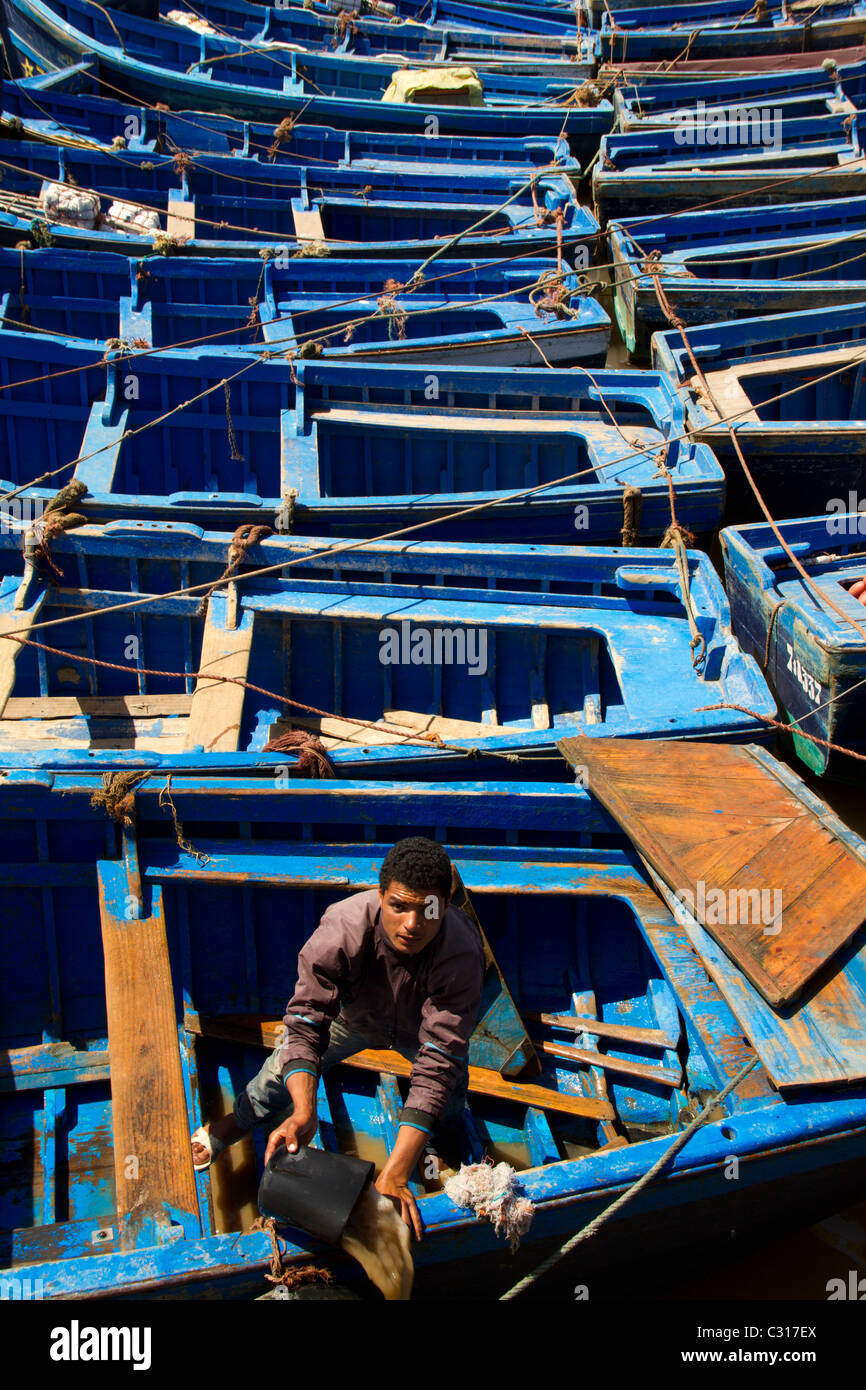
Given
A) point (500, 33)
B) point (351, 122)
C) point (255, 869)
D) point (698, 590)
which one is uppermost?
point (500, 33)

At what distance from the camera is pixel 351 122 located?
14586mm

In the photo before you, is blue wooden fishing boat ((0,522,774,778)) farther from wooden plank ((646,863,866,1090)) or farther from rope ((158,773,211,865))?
wooden plank ((646,863,866,1090))

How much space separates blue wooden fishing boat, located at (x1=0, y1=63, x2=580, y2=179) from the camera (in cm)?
1367

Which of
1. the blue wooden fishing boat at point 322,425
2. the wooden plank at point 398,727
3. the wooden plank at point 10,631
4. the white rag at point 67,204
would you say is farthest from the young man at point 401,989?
the white rag at point 67,204

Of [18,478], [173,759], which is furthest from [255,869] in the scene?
[18,478]

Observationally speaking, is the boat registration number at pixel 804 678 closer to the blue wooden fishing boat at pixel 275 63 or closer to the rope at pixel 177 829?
the rope at pixel 177 829

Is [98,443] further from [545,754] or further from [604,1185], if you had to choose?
[604,1185]

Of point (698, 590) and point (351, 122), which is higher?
point (351, 122)

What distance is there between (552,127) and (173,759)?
45.5ft

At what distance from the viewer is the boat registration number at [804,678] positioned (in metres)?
6.23

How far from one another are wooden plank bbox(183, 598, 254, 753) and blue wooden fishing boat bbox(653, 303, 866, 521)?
3.89 m

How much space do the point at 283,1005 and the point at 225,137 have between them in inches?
510

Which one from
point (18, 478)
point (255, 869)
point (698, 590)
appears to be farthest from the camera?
point (18, 478)

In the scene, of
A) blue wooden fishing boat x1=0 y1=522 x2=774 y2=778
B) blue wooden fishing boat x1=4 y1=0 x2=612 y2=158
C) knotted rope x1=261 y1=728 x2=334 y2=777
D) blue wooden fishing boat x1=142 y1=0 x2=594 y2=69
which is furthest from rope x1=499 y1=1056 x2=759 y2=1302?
blue wooden fishing boat x1=142 y1=0 x2=594 y2=69
